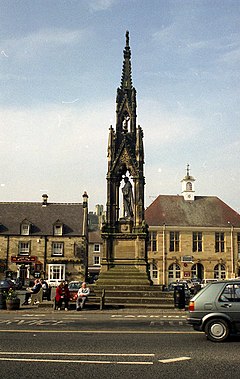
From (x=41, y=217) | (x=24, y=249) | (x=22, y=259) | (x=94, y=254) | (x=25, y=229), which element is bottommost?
(x=22, y=259)

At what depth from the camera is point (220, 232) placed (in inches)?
2359

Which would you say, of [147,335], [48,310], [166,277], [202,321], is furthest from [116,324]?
[166,277]

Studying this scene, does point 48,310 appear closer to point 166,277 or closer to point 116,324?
point 116,324

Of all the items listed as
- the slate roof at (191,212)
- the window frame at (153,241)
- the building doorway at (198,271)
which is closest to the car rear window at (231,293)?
the window frame at (153,241)

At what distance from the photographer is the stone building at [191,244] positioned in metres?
58.0

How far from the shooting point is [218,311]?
10859 millimetres

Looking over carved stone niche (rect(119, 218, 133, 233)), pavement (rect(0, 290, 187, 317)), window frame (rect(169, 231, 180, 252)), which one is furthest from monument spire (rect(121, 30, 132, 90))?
window frame (rect(169, 231, 180, 252))

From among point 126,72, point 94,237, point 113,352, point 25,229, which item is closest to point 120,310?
point 113,352

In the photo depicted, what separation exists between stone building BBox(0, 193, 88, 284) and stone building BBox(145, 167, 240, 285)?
31.4ft

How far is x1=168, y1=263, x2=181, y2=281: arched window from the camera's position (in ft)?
191

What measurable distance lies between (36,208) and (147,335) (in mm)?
49079

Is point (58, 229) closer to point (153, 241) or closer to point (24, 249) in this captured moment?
point (24, 249)

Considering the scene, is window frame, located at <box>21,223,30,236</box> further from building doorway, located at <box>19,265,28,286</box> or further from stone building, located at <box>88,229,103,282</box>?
stone building, located at <box>88,229,103,282</box>

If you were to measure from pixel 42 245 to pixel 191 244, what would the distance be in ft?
63.8
